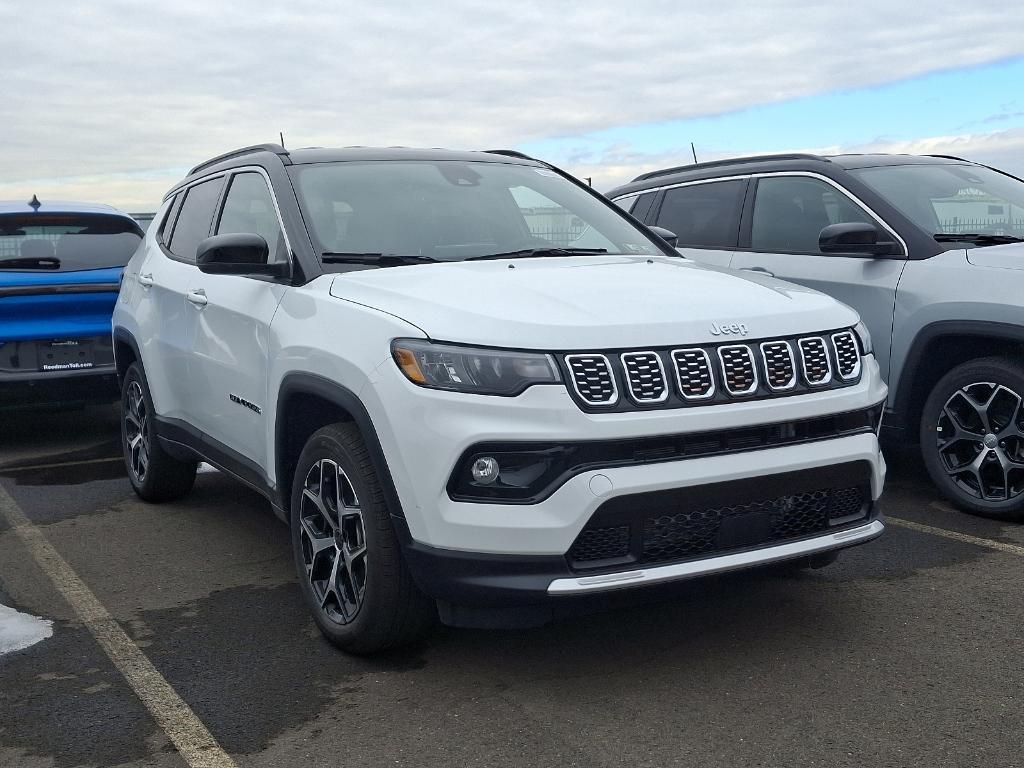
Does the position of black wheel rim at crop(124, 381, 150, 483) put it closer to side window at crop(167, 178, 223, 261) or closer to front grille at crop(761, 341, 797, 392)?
side window at crop(167, 178, 223, 261)

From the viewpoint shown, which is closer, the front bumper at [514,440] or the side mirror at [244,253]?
the front bumper at [514,440]

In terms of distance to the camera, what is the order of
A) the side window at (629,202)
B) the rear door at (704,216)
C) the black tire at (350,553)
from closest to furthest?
1. the black tire at (350,553)
2. the rear door at (704,216)
3. the side window at (629,202)

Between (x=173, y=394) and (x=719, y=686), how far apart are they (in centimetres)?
324

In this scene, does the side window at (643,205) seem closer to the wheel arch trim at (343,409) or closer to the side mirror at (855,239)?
the side mirror at (855,239)

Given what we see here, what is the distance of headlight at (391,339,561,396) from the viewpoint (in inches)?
134

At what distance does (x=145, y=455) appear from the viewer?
6406mm

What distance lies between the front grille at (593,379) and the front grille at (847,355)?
3.03ft

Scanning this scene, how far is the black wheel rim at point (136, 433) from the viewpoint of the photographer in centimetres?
638

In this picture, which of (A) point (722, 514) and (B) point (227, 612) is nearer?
(A) point (722, 514)

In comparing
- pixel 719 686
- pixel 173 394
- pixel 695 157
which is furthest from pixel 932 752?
pixel 695 157

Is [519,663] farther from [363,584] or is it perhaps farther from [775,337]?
[775,337]

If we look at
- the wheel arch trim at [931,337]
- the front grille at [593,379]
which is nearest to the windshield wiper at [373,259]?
the front grille at [593,379]

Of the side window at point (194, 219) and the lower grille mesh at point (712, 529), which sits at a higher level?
the side window at point (194, 219)

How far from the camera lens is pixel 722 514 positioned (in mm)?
3592
